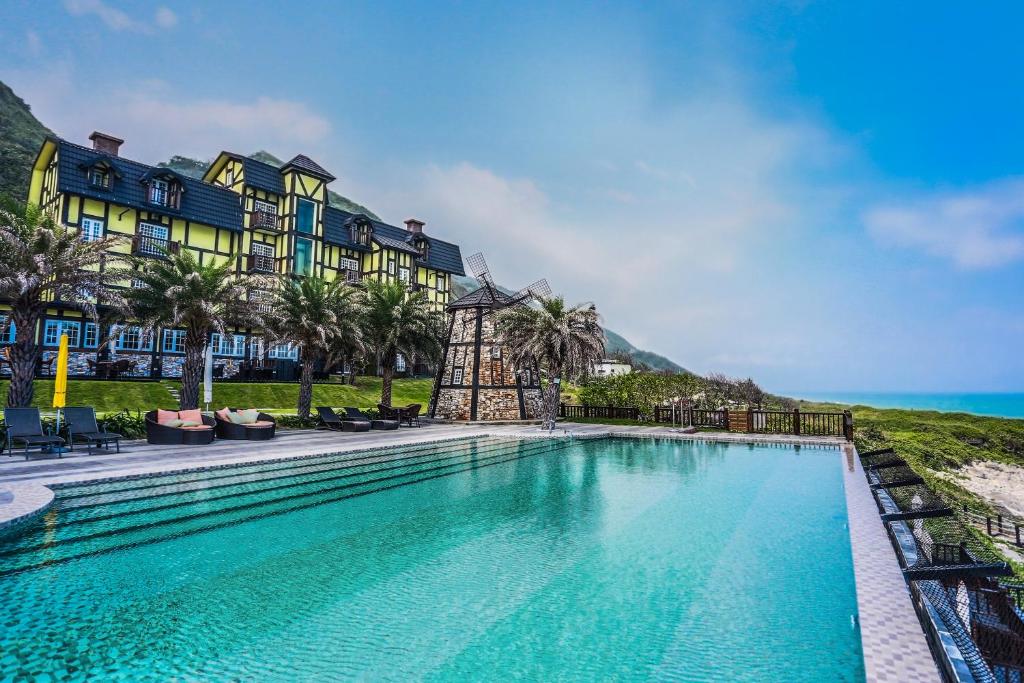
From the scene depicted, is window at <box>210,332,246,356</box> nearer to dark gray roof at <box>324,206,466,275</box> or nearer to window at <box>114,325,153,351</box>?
window at <box>114,325,153,351</box>

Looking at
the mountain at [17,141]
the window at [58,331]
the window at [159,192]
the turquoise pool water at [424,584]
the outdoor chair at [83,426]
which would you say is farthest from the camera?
the mountain at [17,141]

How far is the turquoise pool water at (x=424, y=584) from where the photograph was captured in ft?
12.8

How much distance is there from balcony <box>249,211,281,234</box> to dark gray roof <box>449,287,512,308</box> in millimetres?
14269

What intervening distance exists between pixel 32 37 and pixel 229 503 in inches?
1669

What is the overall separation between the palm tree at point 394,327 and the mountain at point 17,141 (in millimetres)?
34428

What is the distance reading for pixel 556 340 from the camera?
21.4 metres

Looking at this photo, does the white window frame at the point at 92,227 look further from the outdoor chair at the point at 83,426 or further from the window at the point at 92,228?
the outdoor chair at the point at 83,426

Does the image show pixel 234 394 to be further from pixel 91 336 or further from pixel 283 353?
pixel 91 336

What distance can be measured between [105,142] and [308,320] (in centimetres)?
2130

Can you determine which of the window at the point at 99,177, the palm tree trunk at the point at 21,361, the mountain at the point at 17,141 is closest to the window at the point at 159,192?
the window at the point at 99,177

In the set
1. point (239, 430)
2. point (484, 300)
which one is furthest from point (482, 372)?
point (239, 430)

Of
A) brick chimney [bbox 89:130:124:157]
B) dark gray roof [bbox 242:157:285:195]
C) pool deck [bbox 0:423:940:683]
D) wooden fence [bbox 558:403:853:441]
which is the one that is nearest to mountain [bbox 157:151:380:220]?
dark gray roof [bbox 242:157:285:195]

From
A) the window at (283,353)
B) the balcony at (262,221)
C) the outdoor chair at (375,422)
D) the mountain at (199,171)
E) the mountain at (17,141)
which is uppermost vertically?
the mountain at (199,171)

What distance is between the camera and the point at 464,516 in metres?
8.29
